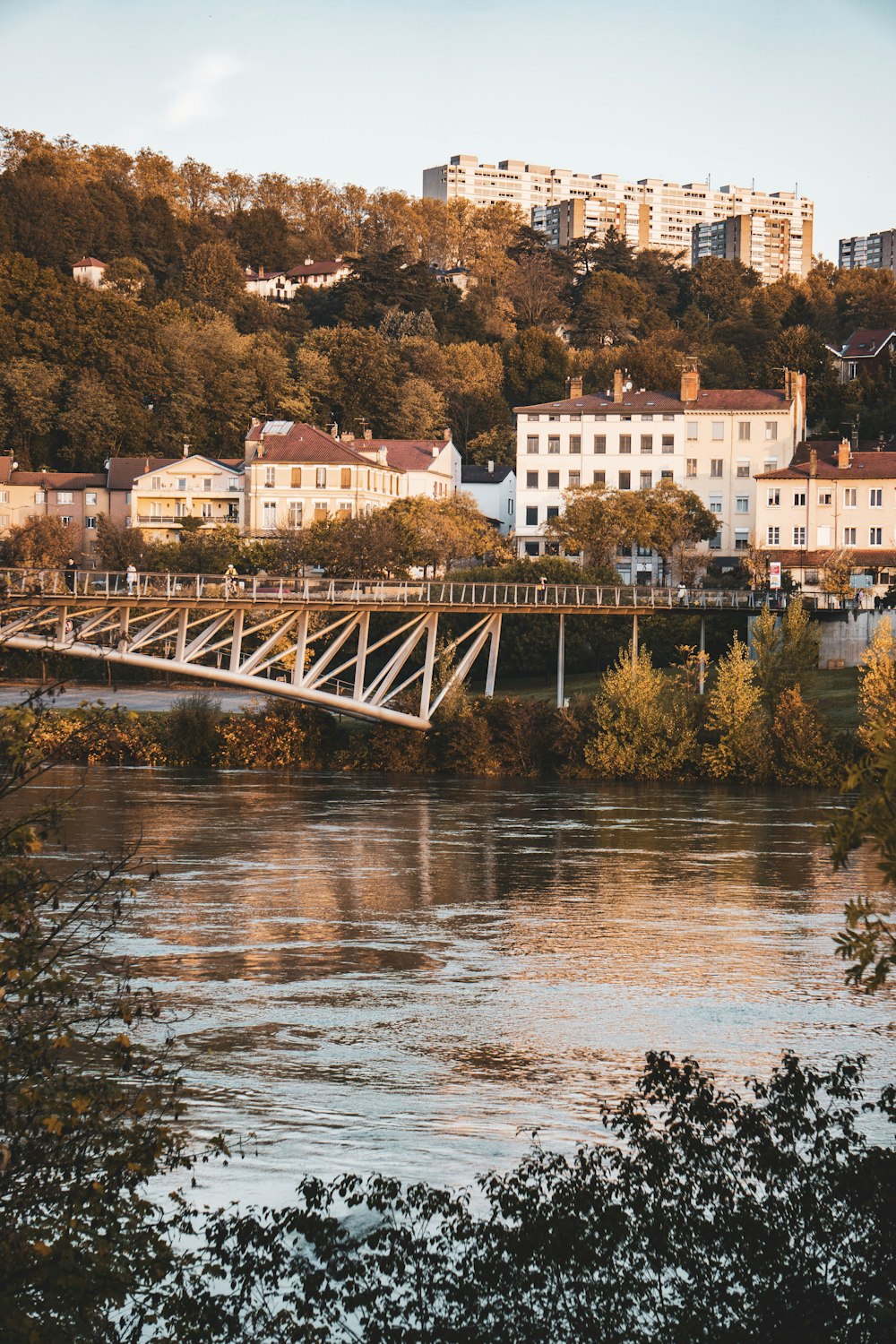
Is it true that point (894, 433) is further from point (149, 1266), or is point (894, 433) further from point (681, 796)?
point (149, 1266)

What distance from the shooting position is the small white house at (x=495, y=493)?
3848 inches

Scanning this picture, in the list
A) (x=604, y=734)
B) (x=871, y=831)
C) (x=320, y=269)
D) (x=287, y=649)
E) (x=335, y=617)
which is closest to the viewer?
(x=871, y=831)

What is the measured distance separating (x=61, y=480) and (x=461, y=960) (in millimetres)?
77913

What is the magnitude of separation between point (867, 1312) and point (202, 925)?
19130 millimetres

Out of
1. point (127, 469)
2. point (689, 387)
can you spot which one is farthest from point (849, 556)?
point (127, 469)

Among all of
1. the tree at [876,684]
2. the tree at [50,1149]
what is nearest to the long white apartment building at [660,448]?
the tree at [876,684]

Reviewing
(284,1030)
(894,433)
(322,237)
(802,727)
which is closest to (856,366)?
(894,433)

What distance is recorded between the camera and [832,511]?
79250 mm

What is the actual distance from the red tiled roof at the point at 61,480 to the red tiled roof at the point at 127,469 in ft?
2.93

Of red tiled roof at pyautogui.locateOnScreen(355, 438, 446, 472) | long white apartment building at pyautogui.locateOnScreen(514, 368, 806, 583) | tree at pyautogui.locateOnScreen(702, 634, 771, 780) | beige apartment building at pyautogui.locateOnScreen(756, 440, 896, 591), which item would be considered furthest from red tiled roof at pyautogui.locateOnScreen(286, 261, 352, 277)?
tree at pyautogui.locateOnScreen(702, 634, 771, 780)

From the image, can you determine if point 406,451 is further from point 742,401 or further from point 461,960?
point 461,960

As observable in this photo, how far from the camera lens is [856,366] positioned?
101m

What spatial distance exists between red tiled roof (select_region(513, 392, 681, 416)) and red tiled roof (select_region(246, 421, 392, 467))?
9.76 m

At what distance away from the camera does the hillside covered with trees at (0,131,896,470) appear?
103 m
